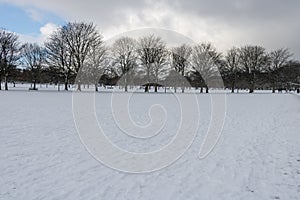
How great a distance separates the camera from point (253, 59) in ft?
236

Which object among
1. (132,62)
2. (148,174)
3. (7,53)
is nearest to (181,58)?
(132,62)

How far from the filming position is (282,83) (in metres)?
82.4

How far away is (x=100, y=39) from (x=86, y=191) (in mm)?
53218

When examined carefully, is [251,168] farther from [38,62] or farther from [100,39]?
[38,62]

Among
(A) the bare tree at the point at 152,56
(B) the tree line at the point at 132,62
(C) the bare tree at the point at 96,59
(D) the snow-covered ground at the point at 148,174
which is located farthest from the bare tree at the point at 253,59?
(D) the snow-covered ground at the point at 148,174

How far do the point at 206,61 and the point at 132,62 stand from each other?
17.2 m

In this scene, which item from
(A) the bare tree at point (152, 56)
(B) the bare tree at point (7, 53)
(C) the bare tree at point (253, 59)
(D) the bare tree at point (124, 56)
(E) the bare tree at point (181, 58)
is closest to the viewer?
(B) the bare tree at point (7, 53)

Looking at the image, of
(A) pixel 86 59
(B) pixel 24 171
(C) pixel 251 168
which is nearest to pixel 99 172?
(B) pixel 24 171

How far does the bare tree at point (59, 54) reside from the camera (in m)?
52.9

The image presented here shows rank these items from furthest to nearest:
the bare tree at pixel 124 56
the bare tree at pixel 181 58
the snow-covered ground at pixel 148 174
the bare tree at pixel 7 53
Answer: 1. the bare tree at pixel 181 58
2. the bare tree at pixel 124 56
3. the bare tree at pixel 7 53
4. the snow-covered ground at pixel 148 174

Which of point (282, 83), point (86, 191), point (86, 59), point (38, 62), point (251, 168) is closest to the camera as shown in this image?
point (86, 191)

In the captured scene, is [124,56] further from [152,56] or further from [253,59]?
[253,59]

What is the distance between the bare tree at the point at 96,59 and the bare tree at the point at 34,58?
12316 millimetres

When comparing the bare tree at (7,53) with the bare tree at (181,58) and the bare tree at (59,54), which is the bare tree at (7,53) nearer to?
the bare tree at (59,54)
